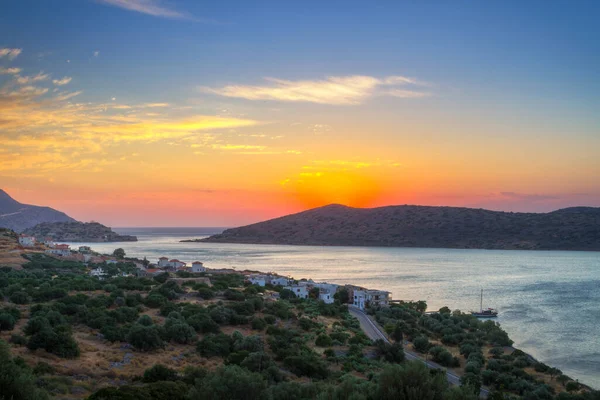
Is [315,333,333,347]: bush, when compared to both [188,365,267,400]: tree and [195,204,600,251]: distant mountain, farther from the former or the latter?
[195,204,600,251]: distant mountain

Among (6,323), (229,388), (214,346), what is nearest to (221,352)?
(214,346)

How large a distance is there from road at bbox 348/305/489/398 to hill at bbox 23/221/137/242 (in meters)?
150

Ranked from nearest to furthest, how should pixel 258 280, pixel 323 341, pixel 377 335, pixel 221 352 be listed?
1. pixel 221 352
2. pixel 323 341
3. pixel 377 335
4. pixel 258 280

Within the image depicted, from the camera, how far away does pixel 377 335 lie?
28578mm

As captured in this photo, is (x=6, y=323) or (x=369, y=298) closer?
(x=6, y=323)

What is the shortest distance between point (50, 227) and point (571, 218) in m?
179

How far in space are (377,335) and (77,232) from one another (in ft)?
552

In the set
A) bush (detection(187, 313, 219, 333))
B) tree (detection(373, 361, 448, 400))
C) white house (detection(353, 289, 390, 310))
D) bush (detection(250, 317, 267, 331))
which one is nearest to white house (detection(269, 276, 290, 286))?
white house (detection(353, 289, 390, 310))

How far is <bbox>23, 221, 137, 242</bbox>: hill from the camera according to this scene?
167 m

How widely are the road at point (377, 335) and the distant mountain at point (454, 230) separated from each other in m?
124

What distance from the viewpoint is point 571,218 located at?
158 m

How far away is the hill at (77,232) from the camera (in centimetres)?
16725

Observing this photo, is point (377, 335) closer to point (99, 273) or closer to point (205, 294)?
point (205, 294)

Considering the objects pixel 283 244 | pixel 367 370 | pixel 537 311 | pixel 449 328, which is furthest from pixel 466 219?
pixel 367 370
